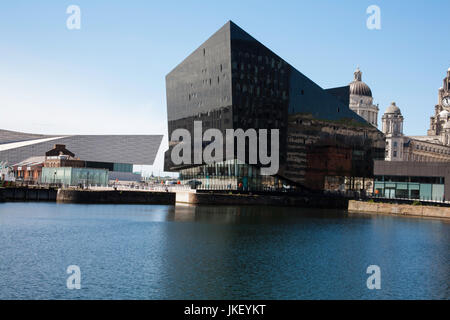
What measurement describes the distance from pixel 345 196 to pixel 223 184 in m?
22.8

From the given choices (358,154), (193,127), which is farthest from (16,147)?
(358,154)

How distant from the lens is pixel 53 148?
521 ft

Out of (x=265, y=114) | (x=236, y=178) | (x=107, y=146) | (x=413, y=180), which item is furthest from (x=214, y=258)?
(x=107, y=146)

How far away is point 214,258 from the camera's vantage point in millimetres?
36719

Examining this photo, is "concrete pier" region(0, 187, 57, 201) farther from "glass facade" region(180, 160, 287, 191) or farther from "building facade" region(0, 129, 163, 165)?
"building facade" region(0, 129, 163, 165)

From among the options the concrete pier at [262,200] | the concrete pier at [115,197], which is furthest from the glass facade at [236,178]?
the concrete pier at [115,197]

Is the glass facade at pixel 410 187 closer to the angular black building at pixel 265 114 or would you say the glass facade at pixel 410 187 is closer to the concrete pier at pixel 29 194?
the angular black building at pixel 265 114

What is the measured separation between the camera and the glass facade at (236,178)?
96.4m

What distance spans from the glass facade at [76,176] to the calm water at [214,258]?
46082 millimetres

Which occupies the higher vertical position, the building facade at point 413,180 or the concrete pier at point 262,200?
the building facade at point 413,180

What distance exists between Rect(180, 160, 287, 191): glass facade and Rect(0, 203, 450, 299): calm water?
34.3 meters

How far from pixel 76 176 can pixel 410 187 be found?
6481cm

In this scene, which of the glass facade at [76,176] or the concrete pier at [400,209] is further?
the glass facade at [76,176]

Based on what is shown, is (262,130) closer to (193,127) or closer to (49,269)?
(193,127)
